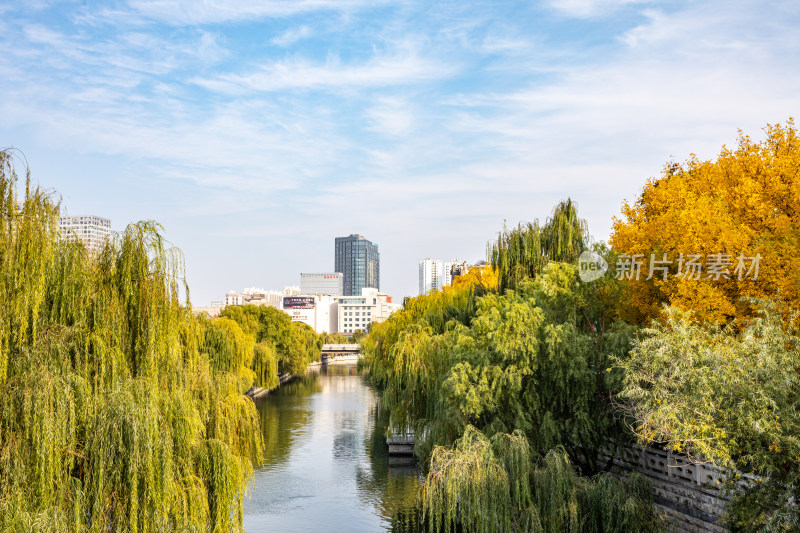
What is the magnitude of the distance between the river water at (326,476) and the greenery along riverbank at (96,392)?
8.68m

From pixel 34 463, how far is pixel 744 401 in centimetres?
Result: 1049

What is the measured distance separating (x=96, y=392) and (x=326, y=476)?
1771 cm

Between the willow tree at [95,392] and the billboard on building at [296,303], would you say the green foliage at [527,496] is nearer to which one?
the willow tree at [95,392]

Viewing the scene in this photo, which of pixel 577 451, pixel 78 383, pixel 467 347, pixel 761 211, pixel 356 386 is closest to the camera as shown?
pixel 78 383

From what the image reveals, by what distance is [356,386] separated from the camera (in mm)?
63719

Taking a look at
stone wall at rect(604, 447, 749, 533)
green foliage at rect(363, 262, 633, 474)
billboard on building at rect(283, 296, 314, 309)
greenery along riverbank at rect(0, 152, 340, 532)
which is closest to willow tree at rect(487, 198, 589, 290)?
green foliage at rect(363, 262, 633, 474)

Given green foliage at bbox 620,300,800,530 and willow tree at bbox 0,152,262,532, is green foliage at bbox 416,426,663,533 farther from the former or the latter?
willow tree at bbox 0,152,262,532

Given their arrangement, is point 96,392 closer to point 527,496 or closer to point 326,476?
point 527,496

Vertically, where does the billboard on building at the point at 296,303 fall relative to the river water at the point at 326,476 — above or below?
above

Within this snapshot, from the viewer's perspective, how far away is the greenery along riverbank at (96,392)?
7801mm

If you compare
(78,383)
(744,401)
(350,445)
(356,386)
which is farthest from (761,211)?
(356,386)

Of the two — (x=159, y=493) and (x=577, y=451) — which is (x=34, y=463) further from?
(x=577, y=451)

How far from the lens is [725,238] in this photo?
15.6 m

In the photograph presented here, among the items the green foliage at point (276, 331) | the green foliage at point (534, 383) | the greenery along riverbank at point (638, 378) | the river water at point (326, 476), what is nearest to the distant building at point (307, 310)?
the green foliage at point (276, 331)
